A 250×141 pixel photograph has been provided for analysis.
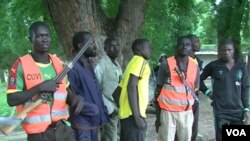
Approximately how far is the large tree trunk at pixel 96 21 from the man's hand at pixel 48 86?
8.56 feet

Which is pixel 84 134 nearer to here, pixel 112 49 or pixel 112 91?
pixel 112 91

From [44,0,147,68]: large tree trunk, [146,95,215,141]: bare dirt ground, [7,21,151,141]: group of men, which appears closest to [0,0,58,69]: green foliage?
[44,0,147,68]: large tree trunk

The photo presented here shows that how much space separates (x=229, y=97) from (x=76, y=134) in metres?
2.00

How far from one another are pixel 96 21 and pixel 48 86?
2941 mm

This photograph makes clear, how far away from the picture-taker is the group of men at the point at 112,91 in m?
3.31

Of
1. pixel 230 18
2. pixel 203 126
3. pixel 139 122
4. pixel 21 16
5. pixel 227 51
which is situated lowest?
pixel 203 126

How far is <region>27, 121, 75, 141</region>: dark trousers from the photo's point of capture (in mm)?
3337

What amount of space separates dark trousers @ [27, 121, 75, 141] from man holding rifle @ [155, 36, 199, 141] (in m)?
1.65

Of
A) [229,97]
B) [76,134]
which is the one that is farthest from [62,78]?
[229,97]

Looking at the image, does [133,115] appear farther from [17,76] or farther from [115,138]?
[17,76]

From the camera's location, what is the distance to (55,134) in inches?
134

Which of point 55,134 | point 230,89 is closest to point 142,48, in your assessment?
point 230,89

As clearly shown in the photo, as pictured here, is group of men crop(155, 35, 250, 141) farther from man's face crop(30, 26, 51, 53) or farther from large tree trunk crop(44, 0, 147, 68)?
man's face crop(30, 26, 51, 53)

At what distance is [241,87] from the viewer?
16.4 feet
